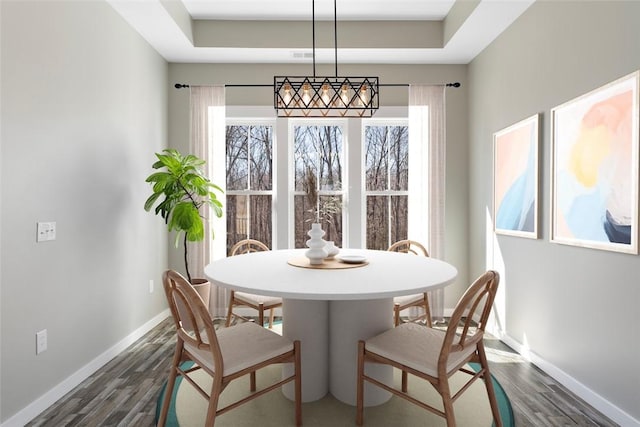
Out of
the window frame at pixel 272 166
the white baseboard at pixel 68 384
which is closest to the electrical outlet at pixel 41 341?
the white baseboard at pixel 68 384

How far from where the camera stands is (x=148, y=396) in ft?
7.40

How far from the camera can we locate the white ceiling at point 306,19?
2.90 m

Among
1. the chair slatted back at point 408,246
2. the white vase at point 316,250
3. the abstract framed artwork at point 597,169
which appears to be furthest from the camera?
the chair slatted back at point 408,246

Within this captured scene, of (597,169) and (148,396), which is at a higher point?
(597,169)

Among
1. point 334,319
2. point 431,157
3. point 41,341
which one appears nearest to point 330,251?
point 334,319

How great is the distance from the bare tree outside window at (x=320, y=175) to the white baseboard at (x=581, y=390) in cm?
200

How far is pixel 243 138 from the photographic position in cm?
408

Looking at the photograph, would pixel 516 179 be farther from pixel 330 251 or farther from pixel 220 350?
pixel 220 350

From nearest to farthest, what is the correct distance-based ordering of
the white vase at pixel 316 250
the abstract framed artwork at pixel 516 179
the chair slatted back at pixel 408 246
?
the white vase at pixel 316 250 < the abstract framed artwork at pixel 516 179 < the chair slatted back at pixel 408 246

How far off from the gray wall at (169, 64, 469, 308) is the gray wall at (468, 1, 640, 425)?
33cm

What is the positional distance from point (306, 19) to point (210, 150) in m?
1.56

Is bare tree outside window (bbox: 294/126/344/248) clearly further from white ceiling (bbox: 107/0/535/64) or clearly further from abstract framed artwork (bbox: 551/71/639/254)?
abstract framed artwork (bbox: 551/71/639/254)

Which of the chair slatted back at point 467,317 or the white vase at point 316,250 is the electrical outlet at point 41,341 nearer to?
the white vase at point 316,250

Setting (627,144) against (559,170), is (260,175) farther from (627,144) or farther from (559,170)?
(627,144)
